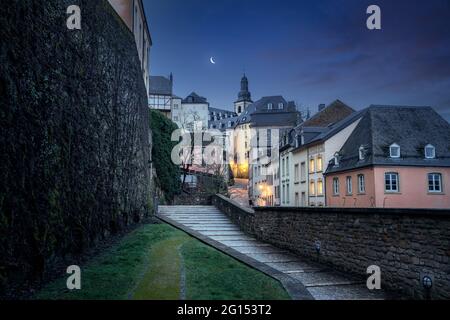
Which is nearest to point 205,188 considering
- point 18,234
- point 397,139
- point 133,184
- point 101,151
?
point 397,139

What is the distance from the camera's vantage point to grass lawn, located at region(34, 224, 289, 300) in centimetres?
580

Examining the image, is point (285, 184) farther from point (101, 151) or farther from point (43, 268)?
point (43, 268)

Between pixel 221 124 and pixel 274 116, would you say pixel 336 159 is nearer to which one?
pixel 274 116

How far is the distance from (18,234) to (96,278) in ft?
5.40

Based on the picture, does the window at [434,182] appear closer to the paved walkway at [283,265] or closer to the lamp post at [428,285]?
the paved walkway at [283,265]

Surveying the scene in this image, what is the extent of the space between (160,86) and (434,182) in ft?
148

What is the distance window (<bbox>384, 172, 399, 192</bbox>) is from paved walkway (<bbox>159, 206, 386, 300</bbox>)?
1312 centimetres

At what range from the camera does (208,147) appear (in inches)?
2131

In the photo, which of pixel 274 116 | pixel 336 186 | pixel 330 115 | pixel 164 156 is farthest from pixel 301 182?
pixel 274 116

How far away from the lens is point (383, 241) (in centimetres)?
780

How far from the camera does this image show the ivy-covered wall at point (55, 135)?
5520mm
